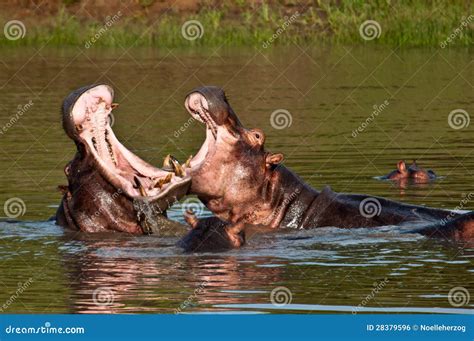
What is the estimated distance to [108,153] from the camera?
33.9 ft

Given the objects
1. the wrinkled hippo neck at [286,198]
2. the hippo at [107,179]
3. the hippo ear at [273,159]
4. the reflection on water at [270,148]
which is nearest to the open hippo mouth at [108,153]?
the hippo at [107,179]

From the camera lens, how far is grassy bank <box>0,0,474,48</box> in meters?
28.5

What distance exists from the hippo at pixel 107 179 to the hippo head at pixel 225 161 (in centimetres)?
23

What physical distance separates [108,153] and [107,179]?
192mm

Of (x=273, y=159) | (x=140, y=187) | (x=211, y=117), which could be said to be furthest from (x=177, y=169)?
(x=273, y=159)

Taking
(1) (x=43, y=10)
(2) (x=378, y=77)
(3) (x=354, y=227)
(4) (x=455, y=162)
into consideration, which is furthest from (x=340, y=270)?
(1) (x=43, y=10)

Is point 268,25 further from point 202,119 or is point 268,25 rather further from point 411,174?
point 202,119

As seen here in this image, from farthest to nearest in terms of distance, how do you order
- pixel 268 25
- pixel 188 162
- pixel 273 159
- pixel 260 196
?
pixel 268 25, pixel 260 196, pixel 273 159, pixel 188 162

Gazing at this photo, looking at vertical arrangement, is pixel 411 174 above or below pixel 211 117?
above

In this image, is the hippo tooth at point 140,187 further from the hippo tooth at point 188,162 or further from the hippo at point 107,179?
the hippo tooth at point 188,162

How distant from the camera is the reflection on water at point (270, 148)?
8750mm

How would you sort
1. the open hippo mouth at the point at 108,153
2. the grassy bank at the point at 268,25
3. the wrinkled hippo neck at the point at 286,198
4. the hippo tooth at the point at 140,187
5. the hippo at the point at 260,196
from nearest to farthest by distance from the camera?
the open hippo mouth at the point at 108,153
the hippo tooth at the point at 140,187
the hippo at the point at 260,196
the wrinkled hippo neck at the point at 286,198
the grassy bank at the point at 268,25

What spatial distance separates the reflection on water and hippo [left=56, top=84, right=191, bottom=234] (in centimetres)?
20

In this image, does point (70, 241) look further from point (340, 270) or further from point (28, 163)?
point (28, 163)
